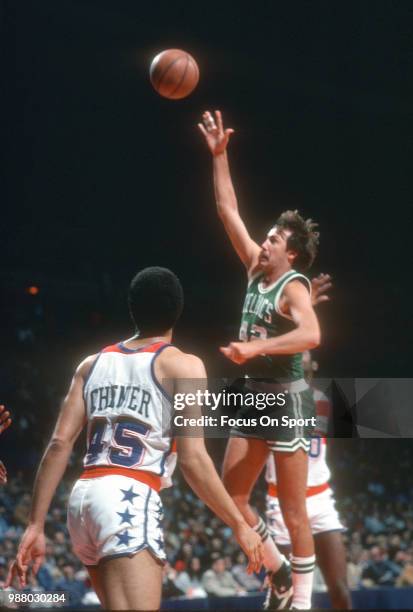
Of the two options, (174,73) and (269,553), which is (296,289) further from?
(174,73)


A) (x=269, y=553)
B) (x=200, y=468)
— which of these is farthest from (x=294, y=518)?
(x=200, y=468)

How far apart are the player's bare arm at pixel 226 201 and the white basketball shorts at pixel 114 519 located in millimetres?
2543

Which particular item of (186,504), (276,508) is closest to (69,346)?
(186,504)

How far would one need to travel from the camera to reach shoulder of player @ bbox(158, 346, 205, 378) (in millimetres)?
3574

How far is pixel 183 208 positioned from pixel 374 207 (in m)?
3.75

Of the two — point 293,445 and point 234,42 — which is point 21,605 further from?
point 234,42

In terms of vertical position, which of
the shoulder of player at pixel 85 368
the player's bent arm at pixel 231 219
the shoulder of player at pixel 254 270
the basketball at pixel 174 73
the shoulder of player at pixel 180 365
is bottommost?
the shoulder of player at pixel 180 365

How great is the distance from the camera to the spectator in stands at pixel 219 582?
10781 millimetres

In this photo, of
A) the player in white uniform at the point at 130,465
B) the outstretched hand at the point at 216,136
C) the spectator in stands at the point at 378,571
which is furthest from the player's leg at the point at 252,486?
the spectator in stands at the point at 378,571

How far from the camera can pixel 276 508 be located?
22.1ft

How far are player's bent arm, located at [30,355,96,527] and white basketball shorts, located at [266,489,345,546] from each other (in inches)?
124

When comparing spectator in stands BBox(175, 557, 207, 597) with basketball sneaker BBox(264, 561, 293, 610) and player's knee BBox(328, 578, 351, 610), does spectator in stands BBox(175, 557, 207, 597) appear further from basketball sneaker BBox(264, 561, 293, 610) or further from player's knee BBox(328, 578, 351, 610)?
basketball sneaker BBox(264, 561, 293, 610)

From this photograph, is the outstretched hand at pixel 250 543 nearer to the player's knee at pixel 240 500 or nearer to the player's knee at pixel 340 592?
the player's knee at pixel 240 500

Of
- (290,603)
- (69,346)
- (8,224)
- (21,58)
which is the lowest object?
(290,603)
